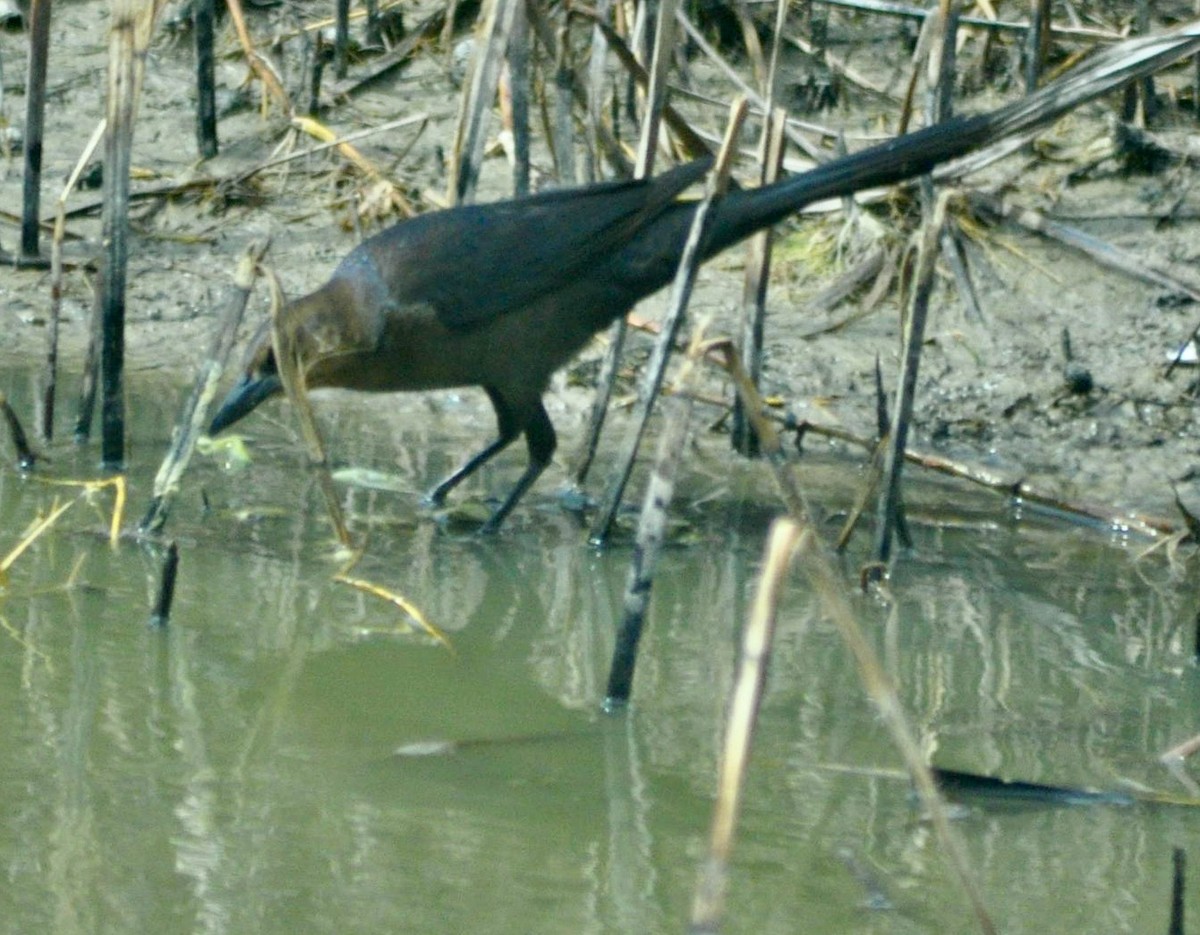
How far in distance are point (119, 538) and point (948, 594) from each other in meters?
2.00

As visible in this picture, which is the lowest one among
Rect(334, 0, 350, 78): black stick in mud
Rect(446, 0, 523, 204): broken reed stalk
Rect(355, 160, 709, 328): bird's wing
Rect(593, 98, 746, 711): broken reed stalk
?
Rect(593, 98, 746, 711): broken reed stalk

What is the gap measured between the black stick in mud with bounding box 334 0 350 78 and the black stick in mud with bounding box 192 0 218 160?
534mm

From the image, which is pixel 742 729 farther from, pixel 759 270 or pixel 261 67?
pixel 261 67

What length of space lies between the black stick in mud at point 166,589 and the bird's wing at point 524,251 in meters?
1.28

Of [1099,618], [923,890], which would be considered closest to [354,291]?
[1099,618]

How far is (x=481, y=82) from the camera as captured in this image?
4859mm

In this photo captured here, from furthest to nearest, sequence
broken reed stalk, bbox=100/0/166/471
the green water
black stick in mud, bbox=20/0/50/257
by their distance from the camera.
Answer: black stick in mud, bbox=20/0/50/257
broken reed stalk, bbox=100/0/166/471
the green water

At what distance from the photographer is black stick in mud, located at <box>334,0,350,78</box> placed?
7.71 meters

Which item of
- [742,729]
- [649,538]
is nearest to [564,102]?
[649,538]

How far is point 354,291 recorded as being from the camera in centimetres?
499

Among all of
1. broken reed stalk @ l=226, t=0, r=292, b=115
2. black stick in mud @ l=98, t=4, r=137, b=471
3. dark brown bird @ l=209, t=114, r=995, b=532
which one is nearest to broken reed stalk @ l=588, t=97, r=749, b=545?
dark brown bird @ l=209, t=114, r=995, b=532

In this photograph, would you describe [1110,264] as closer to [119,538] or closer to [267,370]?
[267,370]

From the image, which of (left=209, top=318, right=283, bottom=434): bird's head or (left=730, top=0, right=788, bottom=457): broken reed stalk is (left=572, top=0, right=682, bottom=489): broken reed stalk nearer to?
(left=730, top=0, right=788, bottom=457): broken reed stalk

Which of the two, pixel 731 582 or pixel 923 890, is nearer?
pixel 923 890
